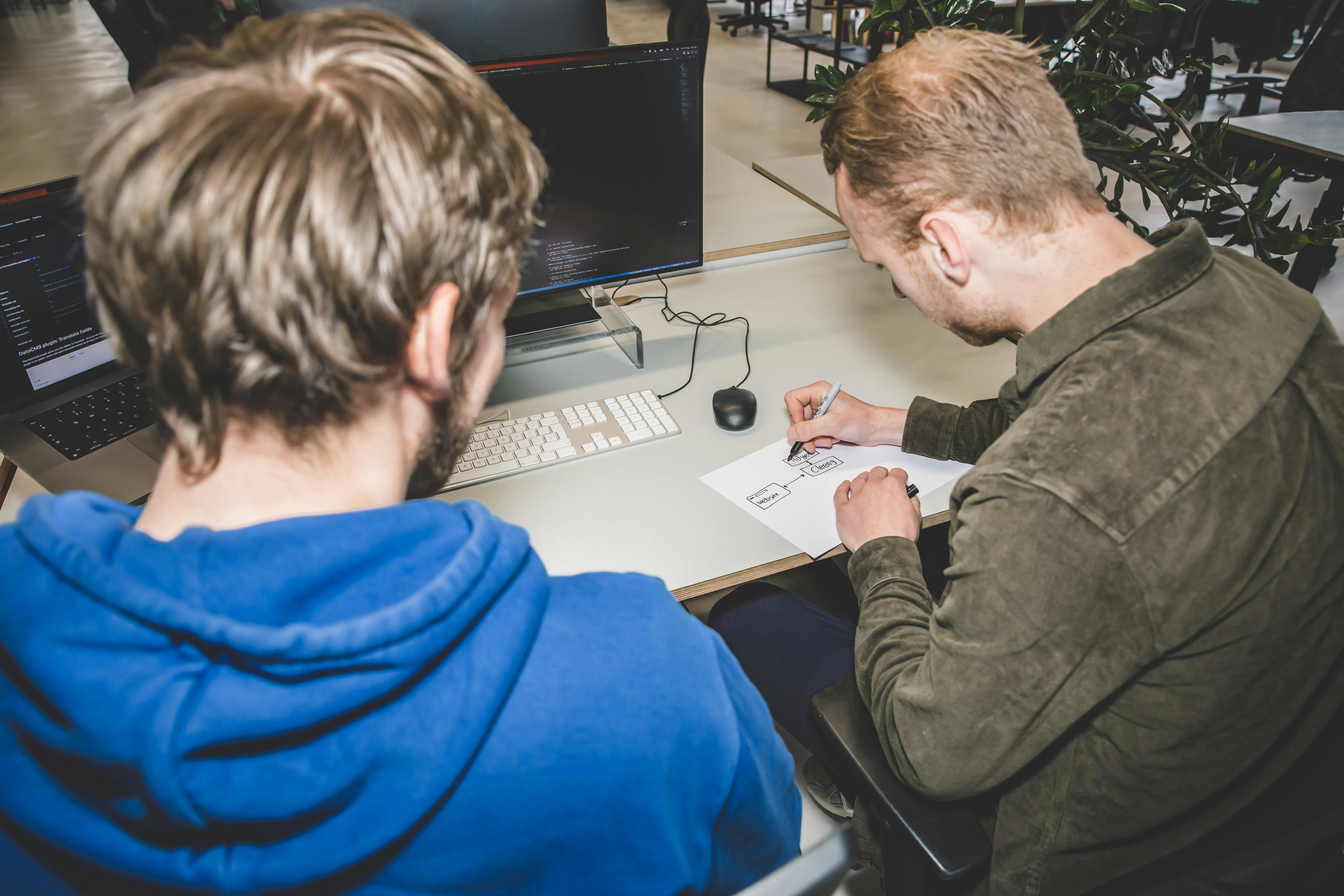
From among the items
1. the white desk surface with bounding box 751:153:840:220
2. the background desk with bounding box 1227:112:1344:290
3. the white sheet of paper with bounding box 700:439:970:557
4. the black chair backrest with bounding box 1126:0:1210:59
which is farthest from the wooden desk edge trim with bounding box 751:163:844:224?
the black chair backrest with bounding box 1126:0:1210:59

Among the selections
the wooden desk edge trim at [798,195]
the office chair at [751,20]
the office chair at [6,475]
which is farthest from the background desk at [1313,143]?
the office chair at [751,20]

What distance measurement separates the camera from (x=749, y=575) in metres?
1.02

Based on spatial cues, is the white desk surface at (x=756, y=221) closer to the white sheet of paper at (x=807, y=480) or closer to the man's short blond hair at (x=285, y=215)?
the white sheet of paper at (x=807, y=480)

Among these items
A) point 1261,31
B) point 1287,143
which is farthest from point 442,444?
point 1261,31

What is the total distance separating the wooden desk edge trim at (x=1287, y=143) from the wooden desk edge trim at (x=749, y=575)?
240cm

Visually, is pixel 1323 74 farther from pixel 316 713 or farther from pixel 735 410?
pixel 316 713

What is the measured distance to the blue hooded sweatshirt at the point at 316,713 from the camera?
414 millimetres

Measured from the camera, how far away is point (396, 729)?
44 centimetres

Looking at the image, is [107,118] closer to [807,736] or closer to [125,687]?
[125,687]

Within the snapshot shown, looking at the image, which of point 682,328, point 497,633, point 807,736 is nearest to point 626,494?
point 807,736

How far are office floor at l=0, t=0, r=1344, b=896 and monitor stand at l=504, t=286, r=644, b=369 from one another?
27.0 inches

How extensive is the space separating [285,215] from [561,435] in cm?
84

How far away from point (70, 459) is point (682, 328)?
3.52 feet

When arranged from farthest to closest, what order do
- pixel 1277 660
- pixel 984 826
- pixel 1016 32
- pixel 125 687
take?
pixel 1016 32, pixel 984 826, pixel 1277 660, pixel 125 687
